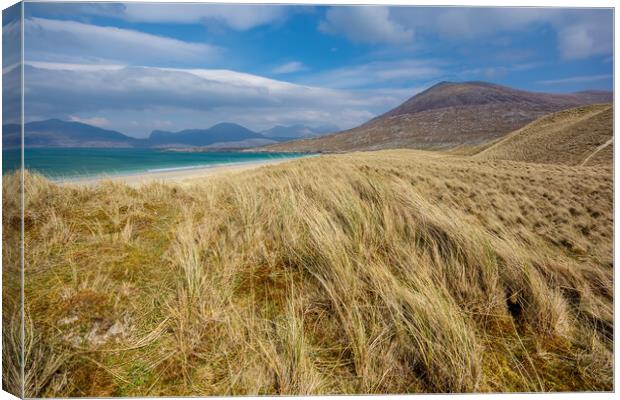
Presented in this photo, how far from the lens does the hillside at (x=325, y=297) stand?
124 centimetres

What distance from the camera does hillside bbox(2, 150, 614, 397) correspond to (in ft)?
4.07

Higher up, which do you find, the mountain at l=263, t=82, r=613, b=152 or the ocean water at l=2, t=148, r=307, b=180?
the mountain at l=263, t=82, r=613, b=152

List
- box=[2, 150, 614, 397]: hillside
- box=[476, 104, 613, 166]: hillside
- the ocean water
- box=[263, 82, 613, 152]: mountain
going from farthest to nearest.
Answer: box=[263, 82, 613, 152]: mountain → box=[476, 104, 613, 166]: hillside → the ocean water → box=[2, 150, 614, 397]: hillside

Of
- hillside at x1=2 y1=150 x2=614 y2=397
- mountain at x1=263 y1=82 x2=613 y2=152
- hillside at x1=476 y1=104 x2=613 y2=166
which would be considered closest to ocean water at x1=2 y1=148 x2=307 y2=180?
hillside at x1=2 y1=150 x2=614 y2=397

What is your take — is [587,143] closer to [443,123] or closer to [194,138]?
[443,123]

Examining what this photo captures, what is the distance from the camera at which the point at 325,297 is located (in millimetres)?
1520

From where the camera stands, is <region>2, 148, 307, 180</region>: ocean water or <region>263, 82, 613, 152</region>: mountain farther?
<region>263, 82, 613, 152</region>: mountain

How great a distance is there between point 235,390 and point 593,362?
1653 mm

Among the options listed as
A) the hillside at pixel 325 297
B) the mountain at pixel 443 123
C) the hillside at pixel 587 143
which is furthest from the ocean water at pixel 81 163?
the hillside at pixel 587 143

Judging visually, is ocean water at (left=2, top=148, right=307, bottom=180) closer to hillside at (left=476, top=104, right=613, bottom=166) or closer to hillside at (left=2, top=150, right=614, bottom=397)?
hillside at (left=2, top=150, right=614, bottom=397)

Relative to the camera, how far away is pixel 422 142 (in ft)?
39.2

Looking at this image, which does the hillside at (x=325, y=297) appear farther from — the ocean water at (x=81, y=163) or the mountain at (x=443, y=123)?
the mountain at (x=443, y=123)

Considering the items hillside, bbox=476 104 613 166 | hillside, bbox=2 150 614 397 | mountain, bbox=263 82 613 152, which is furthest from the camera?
mountain, bbox=263 82 613 152

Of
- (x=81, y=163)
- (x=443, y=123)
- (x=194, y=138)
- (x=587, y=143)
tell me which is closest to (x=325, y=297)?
(x=587, y=143)
